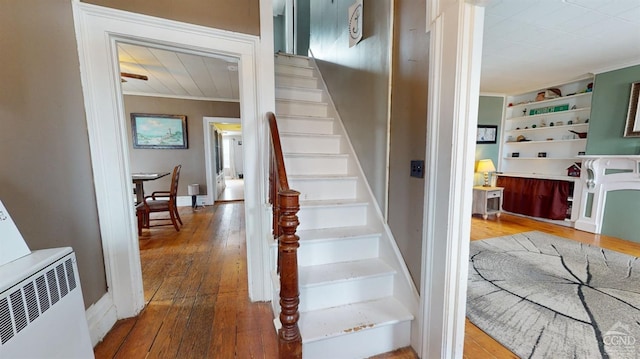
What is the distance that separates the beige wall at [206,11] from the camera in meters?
1.50

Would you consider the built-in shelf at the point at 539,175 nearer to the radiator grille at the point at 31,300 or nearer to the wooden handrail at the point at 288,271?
the wooden handrail at the point at 288,271

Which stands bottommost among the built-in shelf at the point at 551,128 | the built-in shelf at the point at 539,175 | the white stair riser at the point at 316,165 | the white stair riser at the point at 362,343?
the white stair riser at the point at 362,343

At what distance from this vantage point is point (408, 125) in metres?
1.48

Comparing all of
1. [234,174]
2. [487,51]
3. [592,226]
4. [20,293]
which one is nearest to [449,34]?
[20,293]

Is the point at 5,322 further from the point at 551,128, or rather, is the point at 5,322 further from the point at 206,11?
the point at 551,128

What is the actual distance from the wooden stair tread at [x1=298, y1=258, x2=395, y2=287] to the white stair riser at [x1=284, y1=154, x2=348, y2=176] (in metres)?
0.86

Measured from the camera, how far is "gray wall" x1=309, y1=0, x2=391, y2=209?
69.6 inches

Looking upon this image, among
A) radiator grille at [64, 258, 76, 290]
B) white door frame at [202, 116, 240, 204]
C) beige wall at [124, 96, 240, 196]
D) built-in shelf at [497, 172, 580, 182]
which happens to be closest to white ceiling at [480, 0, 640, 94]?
built-in shelf at [497, 172, 580, 182]

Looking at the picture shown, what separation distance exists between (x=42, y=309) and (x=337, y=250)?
139 centimetres

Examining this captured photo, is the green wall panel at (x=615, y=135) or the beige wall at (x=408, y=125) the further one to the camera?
the green wall panel at (x=615, y=135)

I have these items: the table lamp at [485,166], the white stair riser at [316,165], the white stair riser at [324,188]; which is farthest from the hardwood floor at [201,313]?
the table lamp at [485,166]

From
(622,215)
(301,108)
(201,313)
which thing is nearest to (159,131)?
(301,108)

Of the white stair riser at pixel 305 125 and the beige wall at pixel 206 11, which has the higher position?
the beige wall at pixel 206 11

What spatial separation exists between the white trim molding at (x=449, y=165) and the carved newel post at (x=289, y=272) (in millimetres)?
719
